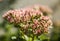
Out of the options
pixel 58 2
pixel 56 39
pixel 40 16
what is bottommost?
pixel 56 39

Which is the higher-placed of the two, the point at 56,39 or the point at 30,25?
the point at 30,25

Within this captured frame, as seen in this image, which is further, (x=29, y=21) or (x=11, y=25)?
(x=11, y=25)

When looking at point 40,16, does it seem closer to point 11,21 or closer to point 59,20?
point 11,21

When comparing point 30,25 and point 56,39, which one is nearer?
point 30,25

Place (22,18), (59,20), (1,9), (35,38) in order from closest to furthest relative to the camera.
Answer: (22,18) → (35,38) → (1,9) → (59,20)

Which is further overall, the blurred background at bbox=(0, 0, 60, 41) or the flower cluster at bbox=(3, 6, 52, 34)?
the blurred background at bbox=(0, 0, 60, 41)

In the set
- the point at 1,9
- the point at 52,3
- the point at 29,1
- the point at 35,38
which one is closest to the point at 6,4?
the point at 1,9

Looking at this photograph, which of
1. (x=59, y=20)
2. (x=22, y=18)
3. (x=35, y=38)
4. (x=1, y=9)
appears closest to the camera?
(x=22, y=18)

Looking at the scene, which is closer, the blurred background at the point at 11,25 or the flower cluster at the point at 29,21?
the flower cluster at the point at 29,21

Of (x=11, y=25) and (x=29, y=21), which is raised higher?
(x=29, y=21)

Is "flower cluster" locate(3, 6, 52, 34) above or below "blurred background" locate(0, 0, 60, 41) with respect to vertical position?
above

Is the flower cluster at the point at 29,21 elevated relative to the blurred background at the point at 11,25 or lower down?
elevated
